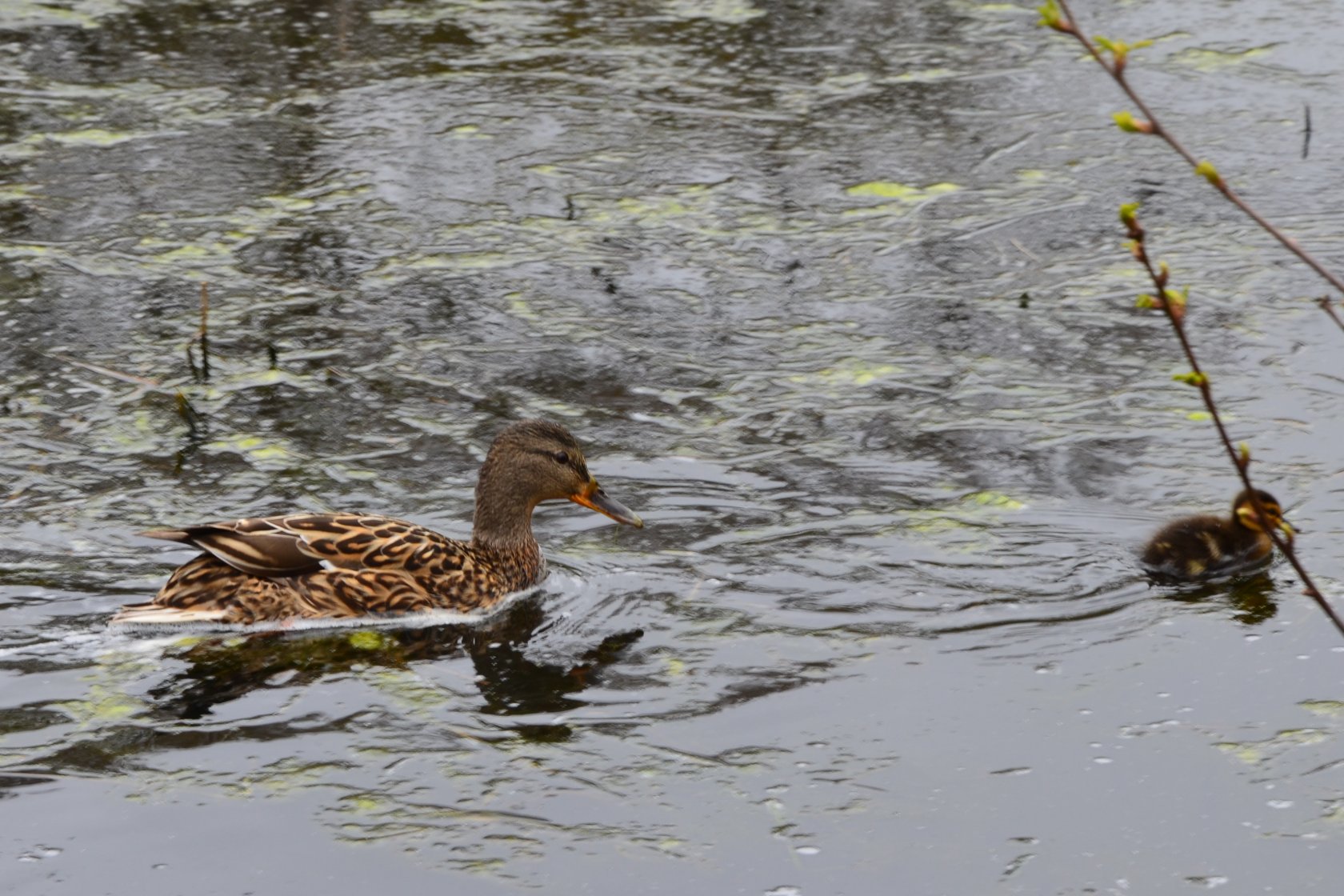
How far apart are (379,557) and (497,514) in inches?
18.9

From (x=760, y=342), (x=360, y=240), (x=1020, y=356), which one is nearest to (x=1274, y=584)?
(x=1020, y=356)

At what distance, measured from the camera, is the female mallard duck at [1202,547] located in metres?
5.45

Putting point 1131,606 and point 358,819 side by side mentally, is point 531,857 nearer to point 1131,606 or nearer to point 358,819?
point 358,819

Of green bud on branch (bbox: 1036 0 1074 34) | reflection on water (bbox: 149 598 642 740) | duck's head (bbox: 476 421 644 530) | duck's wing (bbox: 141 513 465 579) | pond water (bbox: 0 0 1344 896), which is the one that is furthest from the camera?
duck's head (bbox: 476 421 644 530)

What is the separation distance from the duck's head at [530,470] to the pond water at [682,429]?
27cm

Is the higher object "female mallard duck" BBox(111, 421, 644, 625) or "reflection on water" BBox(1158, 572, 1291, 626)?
"female mallard duck" BBox(111, 421, 644, 625)

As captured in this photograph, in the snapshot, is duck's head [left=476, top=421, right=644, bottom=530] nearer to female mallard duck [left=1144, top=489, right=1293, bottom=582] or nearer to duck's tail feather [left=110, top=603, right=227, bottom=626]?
duck's tail feather [left=110, top=603, right=227, bottom=626]

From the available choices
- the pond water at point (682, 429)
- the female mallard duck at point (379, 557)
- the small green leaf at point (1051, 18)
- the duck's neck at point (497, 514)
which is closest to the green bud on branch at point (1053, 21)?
the small green leaf at point (1051, 18)

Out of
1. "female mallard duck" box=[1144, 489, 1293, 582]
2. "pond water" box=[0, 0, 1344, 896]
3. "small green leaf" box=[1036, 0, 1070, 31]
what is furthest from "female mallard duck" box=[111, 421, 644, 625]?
"small green leaf" box=[1036, 0, 1070, 31]

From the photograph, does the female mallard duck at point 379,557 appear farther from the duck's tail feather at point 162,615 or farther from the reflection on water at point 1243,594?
the reflection on water at point 1243,594

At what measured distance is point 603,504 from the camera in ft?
19.3

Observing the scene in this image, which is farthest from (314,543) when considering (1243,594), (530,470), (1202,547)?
(1243,594)

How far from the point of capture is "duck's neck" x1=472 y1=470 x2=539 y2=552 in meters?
5.83

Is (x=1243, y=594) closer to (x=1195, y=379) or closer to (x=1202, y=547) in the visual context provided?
(x=1202, y=547)
